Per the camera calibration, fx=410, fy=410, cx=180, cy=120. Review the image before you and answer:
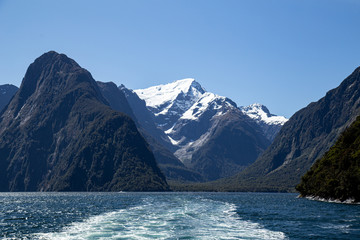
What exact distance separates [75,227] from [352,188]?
322ft

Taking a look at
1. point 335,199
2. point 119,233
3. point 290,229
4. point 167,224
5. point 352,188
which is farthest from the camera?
point 335,199

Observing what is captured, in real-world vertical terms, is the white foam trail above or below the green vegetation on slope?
below

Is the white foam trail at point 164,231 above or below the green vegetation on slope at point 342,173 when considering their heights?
below

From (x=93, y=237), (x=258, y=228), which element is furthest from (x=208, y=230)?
(x=93, y=237)

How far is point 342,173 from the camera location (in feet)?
486

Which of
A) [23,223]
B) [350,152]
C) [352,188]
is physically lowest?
[23,223]

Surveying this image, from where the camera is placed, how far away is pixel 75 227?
76875mm

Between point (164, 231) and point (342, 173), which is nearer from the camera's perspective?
point (164, 231)

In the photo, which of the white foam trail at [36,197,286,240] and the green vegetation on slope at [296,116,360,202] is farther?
the green vegetation on slope at [296,116,360,202]

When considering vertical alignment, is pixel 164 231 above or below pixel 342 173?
below

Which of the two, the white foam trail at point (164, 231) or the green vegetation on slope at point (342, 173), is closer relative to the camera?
the white foam trail at point (164, 231)

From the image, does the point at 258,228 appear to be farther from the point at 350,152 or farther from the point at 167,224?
the point at 350,152

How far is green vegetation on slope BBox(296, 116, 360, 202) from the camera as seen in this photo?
13700 centimetres

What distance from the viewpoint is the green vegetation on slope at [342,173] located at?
449ft
